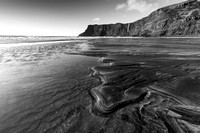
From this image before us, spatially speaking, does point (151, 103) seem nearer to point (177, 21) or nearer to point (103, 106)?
point (103, 106)

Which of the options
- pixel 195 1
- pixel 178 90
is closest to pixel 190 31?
pixel 195 1

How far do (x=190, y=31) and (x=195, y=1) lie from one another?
69251 mm

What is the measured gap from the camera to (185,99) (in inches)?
163

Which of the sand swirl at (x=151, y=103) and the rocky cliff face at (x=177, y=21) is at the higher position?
the rocky cliff face at (x=177, y=21)

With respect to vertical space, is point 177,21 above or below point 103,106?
above

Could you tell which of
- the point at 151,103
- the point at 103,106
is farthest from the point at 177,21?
the point at 103,106

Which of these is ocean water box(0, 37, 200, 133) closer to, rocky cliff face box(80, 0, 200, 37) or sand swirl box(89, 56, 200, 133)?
sand swirl box(89, 56, 200, 133)

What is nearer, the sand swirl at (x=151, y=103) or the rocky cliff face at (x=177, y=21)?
the sand swirl at (x=151, y=103)

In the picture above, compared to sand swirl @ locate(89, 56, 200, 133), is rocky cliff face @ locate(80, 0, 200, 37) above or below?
above

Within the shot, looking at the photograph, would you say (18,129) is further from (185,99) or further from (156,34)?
(156,34)

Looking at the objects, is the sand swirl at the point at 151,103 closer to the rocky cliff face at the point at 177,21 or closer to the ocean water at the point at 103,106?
the ocean water at the point at 103,106

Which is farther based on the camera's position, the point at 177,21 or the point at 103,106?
the point at 177,21

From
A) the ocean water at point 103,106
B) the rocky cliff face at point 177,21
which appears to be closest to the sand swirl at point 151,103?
the ocean water at point 103,106

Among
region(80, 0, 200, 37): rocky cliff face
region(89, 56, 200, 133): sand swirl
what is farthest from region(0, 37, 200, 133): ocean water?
region(80, 0, 200, 37): rocky cliff face
